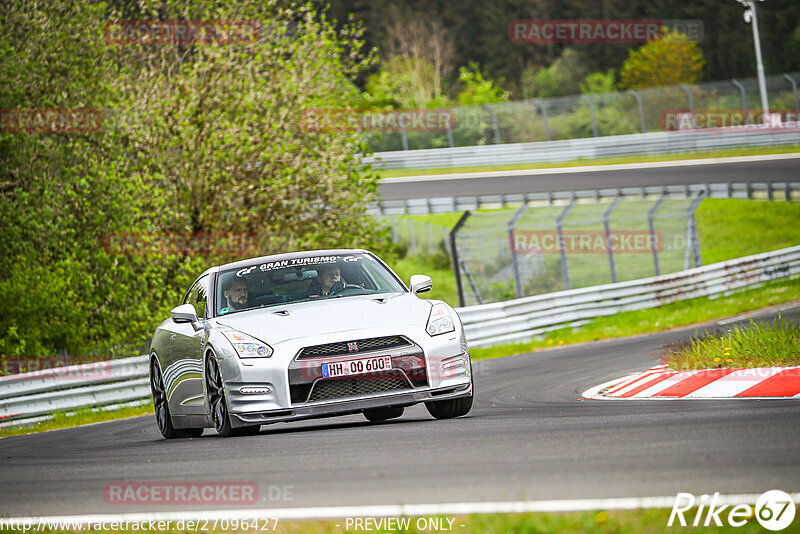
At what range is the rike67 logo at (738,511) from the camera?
434 centimetres

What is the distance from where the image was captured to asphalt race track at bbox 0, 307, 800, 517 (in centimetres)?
543

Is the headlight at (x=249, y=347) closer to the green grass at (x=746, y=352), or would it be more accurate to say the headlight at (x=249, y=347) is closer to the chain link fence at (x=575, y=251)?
the green grass at (x=746, y=352)

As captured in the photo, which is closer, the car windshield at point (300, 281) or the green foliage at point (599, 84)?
the car windshield at point (300, 281)

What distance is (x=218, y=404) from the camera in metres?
8.78

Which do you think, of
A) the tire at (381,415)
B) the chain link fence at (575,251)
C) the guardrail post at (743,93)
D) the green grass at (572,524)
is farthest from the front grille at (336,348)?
the guardrail post at (743,93)

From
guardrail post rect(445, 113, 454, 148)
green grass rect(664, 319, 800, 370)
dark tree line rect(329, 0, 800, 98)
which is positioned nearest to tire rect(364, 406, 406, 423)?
green grass rect(664, 319, 800, 370)

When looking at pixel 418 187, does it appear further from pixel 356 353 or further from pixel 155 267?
pixel 356 353

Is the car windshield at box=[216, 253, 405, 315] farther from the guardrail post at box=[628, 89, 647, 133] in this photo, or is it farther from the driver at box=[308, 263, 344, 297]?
the guardrail post at box=[628, 89, 647, 133]

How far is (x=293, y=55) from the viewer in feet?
79.9

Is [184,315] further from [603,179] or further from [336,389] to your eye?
[603,179]

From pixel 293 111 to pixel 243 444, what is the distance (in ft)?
53.2

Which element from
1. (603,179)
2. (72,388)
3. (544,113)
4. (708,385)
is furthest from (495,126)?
(708,385)

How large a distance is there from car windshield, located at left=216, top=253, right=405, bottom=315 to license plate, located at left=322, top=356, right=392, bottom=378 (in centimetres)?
125

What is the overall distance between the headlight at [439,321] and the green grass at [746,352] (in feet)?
10.0
